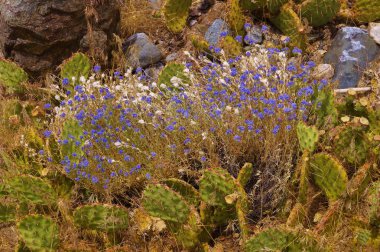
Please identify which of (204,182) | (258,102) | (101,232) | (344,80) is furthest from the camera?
(344,80)

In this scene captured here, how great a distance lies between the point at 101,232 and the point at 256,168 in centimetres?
115

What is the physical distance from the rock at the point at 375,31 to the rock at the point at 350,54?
0.03 m

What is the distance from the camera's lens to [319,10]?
525 centimetres

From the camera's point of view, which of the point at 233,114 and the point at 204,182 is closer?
the point at 204,182

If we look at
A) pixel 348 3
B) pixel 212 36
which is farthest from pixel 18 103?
pixel 348 3

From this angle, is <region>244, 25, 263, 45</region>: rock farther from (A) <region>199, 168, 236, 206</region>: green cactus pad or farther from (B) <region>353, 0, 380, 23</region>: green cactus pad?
(A) <region>199, 168, 236, 206</region>: green cactus pad

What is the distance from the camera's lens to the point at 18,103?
16.5 feet

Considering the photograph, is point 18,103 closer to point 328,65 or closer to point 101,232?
point 101,232

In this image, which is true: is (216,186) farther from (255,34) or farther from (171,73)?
(255,34)

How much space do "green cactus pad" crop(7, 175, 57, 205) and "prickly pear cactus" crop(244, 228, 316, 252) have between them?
4.77 ft

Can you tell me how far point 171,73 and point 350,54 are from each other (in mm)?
1530

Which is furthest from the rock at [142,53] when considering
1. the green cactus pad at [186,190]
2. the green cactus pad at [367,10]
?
the green cactus pad at [186,190]

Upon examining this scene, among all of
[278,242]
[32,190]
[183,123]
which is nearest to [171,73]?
[183,123]

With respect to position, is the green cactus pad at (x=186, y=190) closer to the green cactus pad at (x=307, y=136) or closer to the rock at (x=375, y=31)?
the green cactus pad at (x=307, y=136)
